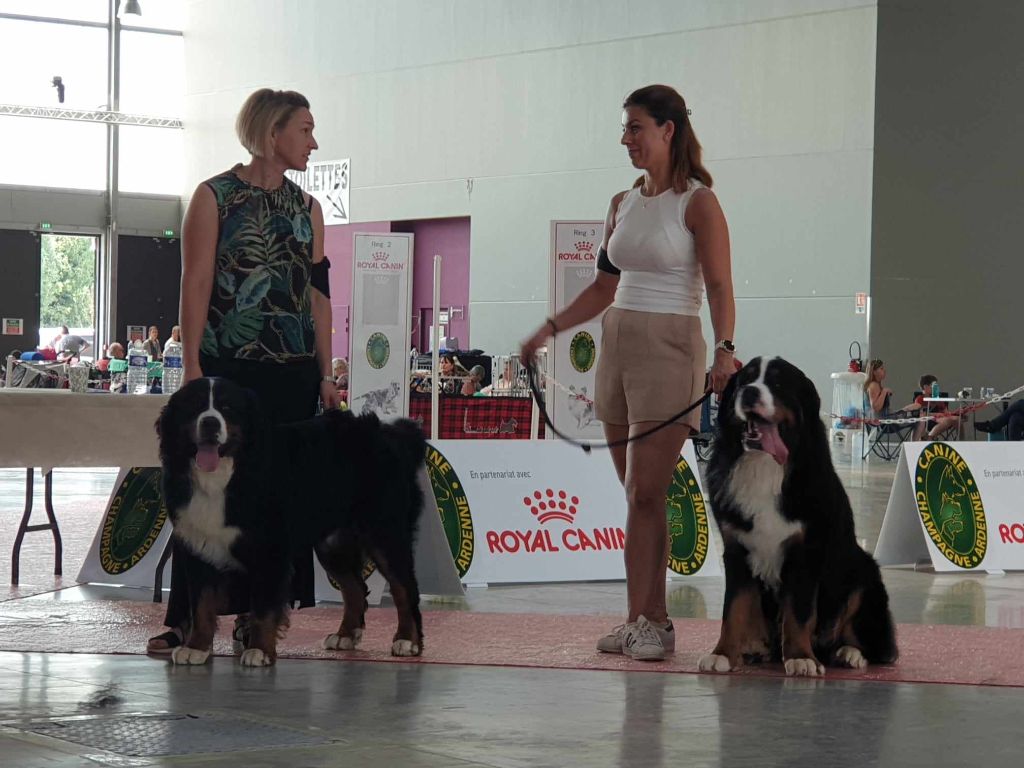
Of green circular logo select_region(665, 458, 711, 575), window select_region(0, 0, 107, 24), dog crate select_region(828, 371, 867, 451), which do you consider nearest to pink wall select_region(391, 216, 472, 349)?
dog crate select_region(828, 371, 867, 451)

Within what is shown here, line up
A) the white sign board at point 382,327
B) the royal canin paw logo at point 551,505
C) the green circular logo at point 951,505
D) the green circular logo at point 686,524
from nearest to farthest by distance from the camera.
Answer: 1. the royal canin paw logo at point 551,505
2. the green circular logo at point 686,524
3. the green circular logo at point 951,505
4. the white sign board at point 382,327

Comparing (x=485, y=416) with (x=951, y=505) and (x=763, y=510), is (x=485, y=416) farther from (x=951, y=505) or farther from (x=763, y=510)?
(x=763, y=510)

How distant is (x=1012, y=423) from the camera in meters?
16.4

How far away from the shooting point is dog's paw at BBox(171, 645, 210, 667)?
4.51 meters

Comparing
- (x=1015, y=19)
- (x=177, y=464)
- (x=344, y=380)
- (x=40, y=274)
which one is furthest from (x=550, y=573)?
(x=40, y=274)

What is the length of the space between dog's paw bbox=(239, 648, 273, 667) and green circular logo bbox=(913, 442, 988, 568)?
14.5ft

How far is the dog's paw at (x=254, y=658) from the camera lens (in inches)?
176

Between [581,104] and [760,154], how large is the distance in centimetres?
337

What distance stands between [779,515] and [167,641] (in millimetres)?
1940

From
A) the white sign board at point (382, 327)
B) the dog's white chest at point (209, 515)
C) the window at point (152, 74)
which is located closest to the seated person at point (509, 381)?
the white sign board at point (382, 327)

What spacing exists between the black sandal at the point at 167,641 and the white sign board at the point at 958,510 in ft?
14.2

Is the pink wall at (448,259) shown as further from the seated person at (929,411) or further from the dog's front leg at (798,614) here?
the dog's front leg at (798,614)

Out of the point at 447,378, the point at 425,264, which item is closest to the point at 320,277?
the point at 447,378

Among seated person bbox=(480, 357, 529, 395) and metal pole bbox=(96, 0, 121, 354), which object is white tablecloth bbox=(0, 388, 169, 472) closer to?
seated person bbox=(480, 357, 529, 395)
